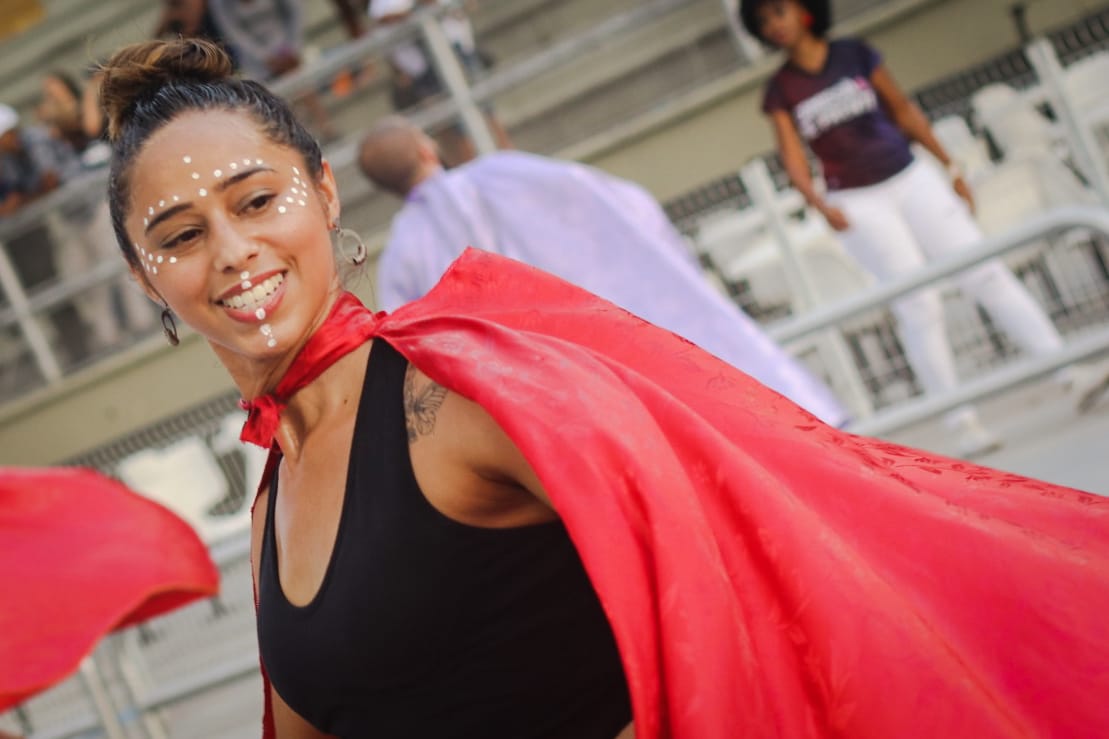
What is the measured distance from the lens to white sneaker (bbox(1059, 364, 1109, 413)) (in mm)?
4691

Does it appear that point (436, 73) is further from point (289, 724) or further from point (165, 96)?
point (289, 724)

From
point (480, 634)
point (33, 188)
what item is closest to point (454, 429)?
point (480, 634)

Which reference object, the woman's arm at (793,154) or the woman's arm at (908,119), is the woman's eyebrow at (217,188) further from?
the woman's arm at (908,119)

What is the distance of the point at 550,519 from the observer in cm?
158

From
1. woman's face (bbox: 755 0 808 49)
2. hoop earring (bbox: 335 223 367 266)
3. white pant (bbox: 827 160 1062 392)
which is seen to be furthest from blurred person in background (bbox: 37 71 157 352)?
hoop earring (bbox: 335 223 367 266)

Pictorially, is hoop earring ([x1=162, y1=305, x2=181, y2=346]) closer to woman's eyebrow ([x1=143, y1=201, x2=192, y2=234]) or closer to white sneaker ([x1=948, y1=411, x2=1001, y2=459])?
woman's eyebrow ([x1=143, y1=201, x2=192, y2=234])

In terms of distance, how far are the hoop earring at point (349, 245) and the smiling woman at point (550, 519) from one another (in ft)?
0.11

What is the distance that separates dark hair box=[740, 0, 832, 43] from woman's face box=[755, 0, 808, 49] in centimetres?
3

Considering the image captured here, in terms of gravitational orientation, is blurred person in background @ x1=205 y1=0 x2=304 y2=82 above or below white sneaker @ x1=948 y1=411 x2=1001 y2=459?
above

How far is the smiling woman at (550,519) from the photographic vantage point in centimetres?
131

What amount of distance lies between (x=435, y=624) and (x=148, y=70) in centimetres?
83

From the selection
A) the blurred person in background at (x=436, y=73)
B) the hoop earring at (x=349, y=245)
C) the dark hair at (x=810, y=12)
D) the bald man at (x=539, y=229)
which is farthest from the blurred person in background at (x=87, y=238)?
the hoop earring at (x=349, y=245)

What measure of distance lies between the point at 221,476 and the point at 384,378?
18.4ft

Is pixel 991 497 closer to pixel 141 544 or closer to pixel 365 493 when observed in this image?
pixel 365 493
